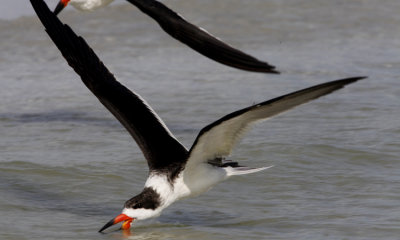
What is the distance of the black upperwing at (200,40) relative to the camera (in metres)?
5.38

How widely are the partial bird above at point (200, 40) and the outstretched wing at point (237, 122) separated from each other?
379 mm

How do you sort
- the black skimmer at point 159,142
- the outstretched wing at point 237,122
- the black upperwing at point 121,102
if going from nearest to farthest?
the outstretched wing at point 237,122 → the black skimmer at point 159,142 → the black upperwing at point 121,102

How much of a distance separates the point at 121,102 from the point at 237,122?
1.09m

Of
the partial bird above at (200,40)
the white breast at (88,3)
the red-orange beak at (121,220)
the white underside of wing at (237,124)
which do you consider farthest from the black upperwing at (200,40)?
the white breast at (88,3)

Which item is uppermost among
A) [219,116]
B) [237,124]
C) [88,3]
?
[88,3]

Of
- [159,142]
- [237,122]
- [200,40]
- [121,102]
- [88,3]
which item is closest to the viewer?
[237,122]

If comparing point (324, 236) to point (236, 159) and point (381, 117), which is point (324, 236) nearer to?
point (236, 159)

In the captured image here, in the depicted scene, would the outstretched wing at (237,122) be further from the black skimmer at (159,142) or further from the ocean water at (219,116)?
the ocean water at (219,116)

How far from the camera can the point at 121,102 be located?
18.7 ft

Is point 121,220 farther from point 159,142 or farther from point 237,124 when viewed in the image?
point 237,124

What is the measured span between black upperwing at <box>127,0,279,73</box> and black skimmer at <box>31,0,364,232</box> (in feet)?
1.64

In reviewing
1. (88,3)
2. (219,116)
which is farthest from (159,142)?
(219,116)

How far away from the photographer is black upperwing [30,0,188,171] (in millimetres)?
5512

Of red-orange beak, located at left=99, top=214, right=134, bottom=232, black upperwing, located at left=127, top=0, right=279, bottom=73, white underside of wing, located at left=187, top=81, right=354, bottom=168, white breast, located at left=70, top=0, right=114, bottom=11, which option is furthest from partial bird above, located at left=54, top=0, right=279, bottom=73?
white breast, located at left=70, top=0, right=114, bottom=11
